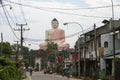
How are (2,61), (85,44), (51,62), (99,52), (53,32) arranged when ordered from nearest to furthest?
(2,61)
(99,52)
(85,44)
(53,32)
(51,62)

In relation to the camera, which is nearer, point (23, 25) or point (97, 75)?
point (97, 75)

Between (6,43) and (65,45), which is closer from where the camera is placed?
(6,43)

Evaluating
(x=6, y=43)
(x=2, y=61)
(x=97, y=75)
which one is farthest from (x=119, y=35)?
(x=6, y=43)

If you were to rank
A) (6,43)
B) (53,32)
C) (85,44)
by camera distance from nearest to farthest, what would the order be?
1. (85,44)
2. (6,43)
3. (53,32)

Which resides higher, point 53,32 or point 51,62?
point 53,32

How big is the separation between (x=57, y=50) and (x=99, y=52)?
7578 cm


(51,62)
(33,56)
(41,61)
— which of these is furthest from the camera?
(33,56)

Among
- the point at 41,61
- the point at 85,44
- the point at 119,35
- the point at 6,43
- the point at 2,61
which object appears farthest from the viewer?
the point at 41,61

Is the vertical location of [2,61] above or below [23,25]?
below

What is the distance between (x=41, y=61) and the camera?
16750 centimetres

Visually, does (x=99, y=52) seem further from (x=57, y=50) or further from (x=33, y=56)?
(x=33, y=56)

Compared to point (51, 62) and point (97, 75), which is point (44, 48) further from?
point (97, 75)

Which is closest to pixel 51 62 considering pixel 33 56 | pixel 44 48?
pixel 44 48

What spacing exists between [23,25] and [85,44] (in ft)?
43.9
